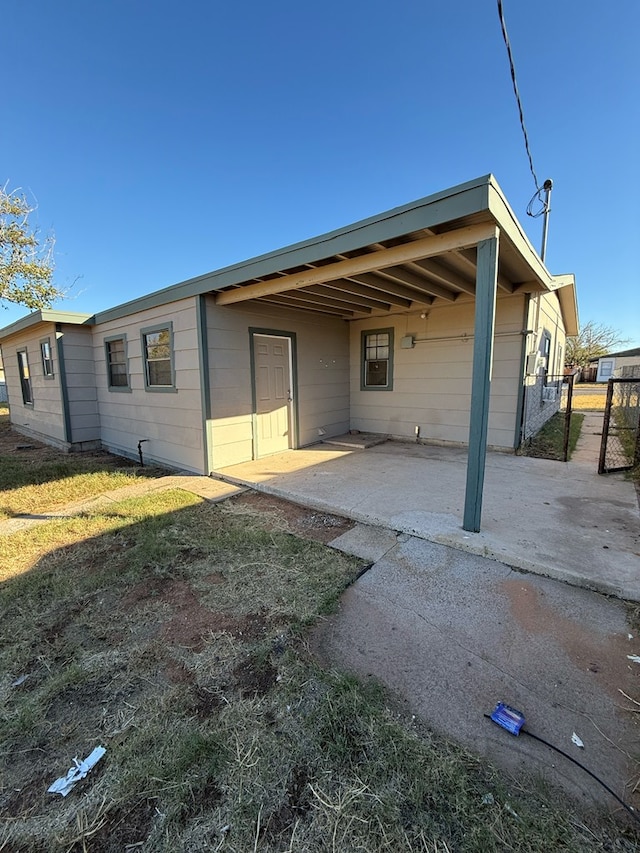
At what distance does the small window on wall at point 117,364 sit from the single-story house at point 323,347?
4 centimetres

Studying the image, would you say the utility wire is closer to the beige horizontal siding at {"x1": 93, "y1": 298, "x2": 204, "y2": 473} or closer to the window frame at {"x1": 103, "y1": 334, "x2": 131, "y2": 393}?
the beige horizontal siding at {"x1": 93, "y1": 298, "x2": 204, "y2": 473}

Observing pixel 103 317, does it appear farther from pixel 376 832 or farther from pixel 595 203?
pixel 595 203

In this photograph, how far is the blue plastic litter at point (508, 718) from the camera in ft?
5.02

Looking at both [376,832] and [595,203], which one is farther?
[595,203]

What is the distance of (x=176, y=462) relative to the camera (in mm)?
6145

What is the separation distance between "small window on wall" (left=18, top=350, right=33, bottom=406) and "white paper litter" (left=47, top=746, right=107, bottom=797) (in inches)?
421

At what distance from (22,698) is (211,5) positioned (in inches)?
355

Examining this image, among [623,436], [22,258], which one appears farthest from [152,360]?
[623,436]

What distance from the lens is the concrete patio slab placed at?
9.18ft

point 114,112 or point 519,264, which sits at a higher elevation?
point 114,112

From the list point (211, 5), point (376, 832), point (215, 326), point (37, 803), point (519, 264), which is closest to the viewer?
point (376, 832)

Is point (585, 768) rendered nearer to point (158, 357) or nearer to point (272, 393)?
point (272, 393)

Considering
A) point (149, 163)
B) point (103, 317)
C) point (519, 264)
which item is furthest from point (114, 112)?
point (519, 264)

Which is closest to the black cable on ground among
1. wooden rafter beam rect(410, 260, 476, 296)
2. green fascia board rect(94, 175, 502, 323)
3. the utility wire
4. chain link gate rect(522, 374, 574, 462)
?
green fascia board rect(94, 175, 502, 323)
